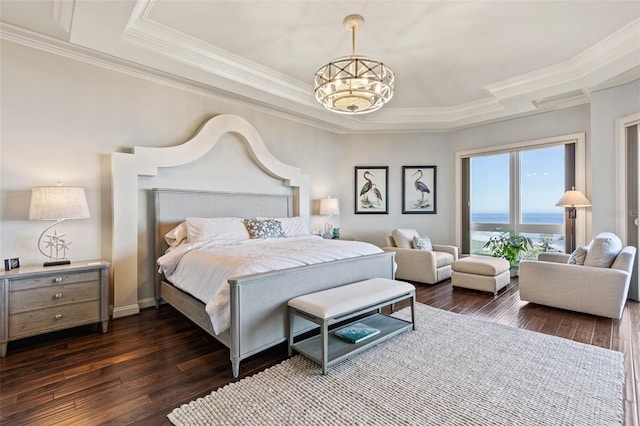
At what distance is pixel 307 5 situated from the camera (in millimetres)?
2770

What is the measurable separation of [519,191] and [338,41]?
419 centimetres

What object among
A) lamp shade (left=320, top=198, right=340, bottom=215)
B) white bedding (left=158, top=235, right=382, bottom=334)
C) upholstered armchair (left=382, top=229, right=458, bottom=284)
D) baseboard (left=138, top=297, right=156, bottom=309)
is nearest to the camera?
white bedding (left=158, top=235, right=382, bottom=334)

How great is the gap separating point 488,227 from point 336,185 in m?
3.02

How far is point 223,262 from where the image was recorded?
2523 mm

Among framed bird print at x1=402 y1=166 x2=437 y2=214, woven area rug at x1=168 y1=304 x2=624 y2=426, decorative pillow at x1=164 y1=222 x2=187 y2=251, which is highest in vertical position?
framed bird print at x1=402 y1=166 x2=437 y2=214

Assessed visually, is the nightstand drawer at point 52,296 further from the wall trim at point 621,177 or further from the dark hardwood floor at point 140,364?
the wall trim at point 621,177

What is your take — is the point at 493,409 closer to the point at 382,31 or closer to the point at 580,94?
the point at 382,31

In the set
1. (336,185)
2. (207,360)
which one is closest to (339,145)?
(336,185)

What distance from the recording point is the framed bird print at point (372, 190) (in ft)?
20.4

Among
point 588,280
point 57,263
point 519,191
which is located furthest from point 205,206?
point 519,191

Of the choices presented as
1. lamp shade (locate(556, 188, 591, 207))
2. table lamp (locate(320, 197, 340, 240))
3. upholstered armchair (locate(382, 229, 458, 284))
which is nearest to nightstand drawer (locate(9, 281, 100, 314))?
table lamp (locate(320, 197, 340, 240))

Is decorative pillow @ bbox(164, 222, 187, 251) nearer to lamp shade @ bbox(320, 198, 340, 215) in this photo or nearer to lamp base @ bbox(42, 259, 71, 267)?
lamp base @ bbox(42, 259, 71, 267)

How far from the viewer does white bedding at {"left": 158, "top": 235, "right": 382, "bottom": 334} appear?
2254 mm

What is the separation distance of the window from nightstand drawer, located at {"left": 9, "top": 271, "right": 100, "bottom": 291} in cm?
591
